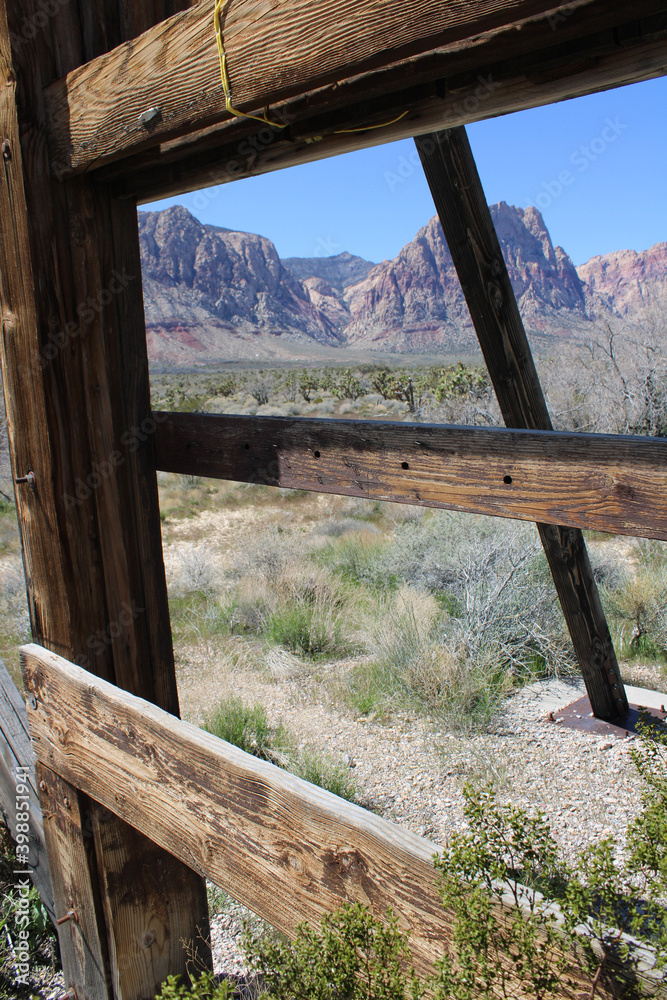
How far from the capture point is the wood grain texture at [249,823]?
0.98m

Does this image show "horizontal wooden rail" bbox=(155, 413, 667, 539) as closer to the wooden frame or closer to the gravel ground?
the wooden frame

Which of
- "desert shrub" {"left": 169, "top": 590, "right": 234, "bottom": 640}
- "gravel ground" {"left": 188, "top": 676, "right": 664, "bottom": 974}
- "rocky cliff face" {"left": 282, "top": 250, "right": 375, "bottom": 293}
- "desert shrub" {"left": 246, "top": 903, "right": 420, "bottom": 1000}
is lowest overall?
"gravel ground" {"left": 188, "top": 676, "right": 664, "bottom": 974}

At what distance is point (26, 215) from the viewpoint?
170 cm

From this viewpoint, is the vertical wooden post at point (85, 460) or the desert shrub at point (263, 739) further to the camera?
the desert shrub at point (263, 739)

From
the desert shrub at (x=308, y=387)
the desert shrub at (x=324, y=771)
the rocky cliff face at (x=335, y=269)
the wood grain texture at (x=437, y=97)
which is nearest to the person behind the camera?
the wood grain texture at (x=437, y=97)

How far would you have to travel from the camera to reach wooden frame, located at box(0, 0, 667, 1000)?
113 cm

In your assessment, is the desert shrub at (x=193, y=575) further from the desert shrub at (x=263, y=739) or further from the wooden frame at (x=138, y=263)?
the wooden frame at (x=138, y=263)

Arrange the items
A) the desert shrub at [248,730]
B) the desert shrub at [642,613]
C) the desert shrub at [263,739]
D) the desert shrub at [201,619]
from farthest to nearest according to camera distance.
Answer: the desert shrub at [201,619], the desert shrub at [642,613], the desert shrub at [248,730], the desert shrub at [263,739]

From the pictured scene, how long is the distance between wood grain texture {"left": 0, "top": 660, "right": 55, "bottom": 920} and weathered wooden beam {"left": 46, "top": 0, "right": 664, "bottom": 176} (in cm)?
234

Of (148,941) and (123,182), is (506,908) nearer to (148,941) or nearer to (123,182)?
(148,941)

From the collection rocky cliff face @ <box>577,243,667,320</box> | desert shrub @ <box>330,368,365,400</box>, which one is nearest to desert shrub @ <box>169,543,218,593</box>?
desert shrub @ <box>330,368,365,400</box>

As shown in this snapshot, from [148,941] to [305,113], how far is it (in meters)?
2.24

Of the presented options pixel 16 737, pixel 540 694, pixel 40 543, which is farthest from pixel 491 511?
pixel 540 694

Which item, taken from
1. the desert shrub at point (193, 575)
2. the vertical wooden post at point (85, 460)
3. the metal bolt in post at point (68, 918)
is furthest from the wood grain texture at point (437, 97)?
the desert shrub at point (193, 575)
